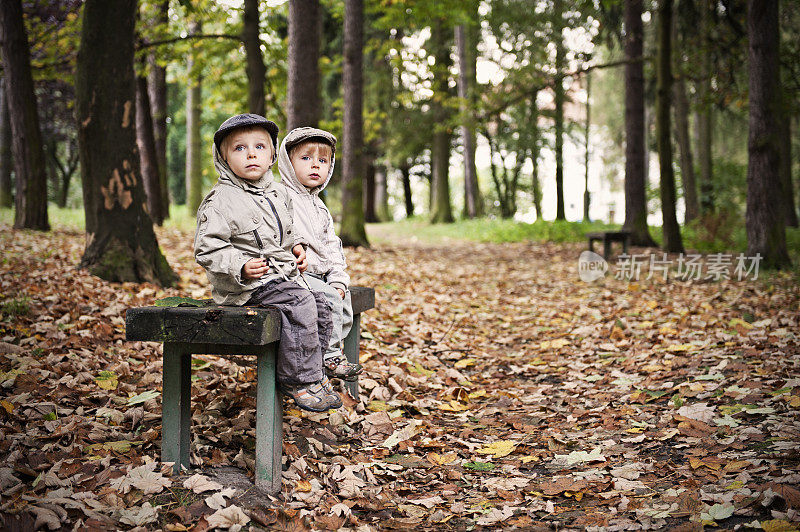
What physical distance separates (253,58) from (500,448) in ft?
29.9

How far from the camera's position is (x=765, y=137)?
357 inches

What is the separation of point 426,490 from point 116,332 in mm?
3116

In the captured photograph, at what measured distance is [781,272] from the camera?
894 centimetres

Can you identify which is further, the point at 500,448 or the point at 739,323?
the point at 739,323

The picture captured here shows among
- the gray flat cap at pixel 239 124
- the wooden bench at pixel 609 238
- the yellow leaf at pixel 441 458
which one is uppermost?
the gray flat cap at pixel 239 124

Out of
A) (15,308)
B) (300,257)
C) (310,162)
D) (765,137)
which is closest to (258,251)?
(300,257)

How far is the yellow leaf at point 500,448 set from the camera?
12.1 ft

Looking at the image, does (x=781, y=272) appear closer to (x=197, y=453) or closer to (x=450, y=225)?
(x=197, y=453)

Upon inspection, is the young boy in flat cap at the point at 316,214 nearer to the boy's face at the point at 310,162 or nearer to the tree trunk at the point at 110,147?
the boy's face at the point at 310,162

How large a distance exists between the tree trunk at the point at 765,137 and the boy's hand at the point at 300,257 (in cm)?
824

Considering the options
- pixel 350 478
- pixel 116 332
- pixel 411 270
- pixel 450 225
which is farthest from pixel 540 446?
pixel 450 225

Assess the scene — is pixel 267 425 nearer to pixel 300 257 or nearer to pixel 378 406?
pixel 300 257

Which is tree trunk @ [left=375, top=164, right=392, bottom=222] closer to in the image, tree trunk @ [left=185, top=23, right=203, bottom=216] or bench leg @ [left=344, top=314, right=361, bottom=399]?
tree trunk @ [left=185, top=23, right=203, bottom=216]

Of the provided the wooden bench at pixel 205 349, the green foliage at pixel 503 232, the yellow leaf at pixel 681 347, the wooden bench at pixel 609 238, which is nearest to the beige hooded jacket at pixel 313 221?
the wooden bench at pixel 205 349
